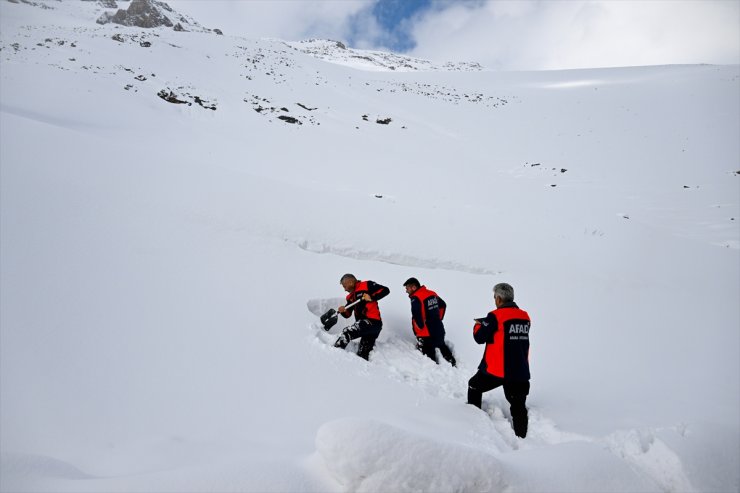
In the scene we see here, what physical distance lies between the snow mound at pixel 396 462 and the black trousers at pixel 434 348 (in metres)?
2.51

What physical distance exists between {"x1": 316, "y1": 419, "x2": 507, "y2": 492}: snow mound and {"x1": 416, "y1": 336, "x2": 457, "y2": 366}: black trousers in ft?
8.22

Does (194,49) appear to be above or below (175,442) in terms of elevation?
above

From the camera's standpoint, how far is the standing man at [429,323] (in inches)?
168

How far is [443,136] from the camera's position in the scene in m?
20.8

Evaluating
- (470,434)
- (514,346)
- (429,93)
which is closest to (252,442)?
(470,434)

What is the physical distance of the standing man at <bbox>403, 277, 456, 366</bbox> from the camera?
4.27 meters

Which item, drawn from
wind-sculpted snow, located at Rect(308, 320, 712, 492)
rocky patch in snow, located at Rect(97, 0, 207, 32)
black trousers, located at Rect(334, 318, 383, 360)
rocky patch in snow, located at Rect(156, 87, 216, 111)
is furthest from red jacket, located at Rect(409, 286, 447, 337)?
rocky patch in snow, located at Rect(97, 0, 207, 32)

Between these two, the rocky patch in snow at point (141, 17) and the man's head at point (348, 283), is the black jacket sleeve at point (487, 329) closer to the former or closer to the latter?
the man's head at point (348, 283)

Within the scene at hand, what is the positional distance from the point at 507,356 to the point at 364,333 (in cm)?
163

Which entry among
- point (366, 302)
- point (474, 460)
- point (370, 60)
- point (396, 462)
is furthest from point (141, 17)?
point (474, 460)

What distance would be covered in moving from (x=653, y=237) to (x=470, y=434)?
7.97 meters

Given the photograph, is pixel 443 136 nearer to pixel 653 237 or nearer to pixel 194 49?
pixel 653 237

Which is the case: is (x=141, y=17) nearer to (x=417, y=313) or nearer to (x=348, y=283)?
(x=348, y=283)

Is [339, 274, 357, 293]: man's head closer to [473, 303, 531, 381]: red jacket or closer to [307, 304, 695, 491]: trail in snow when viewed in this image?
[307, 304, 695, 491]: trail in snow
